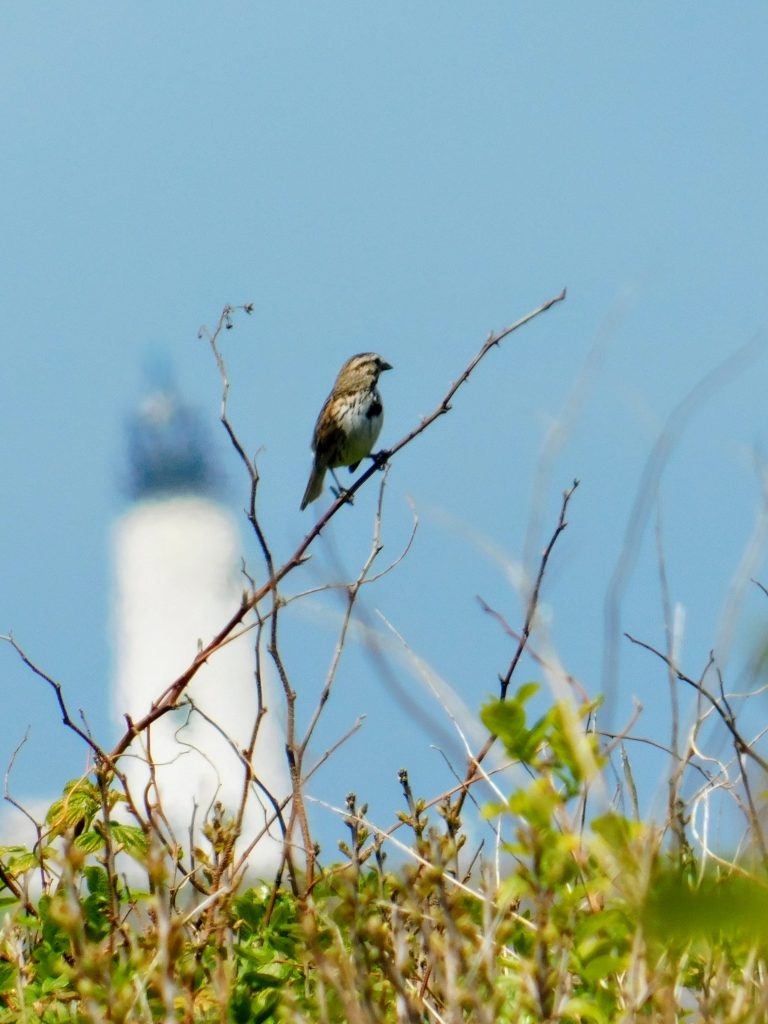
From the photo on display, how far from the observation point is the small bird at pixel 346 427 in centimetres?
878

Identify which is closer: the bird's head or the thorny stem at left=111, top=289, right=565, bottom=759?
the thorny stem at left=111, top=289, right=565, bottom=759

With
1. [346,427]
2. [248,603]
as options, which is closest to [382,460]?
[248,603]

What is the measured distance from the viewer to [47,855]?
269cm

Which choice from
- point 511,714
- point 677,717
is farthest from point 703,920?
point 677,717

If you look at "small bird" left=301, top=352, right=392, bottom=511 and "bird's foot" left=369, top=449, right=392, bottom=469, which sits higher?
"small bird" left=301, top=352, right=392, bottom=511

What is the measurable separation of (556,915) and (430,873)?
0.24m

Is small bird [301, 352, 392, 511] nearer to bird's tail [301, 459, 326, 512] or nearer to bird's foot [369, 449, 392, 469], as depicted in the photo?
bird's tail [301, 459, 326, 512]

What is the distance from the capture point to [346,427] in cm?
878

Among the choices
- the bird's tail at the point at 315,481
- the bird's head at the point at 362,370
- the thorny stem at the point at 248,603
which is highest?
the bird's head at the point at 362,370

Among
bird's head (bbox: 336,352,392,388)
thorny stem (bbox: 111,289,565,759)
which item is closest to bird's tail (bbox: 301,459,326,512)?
bird's head (bbox: 336,352,392,388)

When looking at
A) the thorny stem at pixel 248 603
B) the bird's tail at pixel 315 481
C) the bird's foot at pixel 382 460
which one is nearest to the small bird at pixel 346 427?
the bird's tail at pixel 315 481

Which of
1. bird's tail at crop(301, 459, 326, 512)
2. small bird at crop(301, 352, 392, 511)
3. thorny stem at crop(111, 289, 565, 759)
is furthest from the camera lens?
bird's tail at crop(301, 459, 326, 512)

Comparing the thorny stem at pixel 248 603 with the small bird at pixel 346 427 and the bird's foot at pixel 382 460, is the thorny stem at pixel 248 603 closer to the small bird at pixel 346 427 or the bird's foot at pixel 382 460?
the bird's foot at pixel 382 460

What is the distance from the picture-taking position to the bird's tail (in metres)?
8.95
